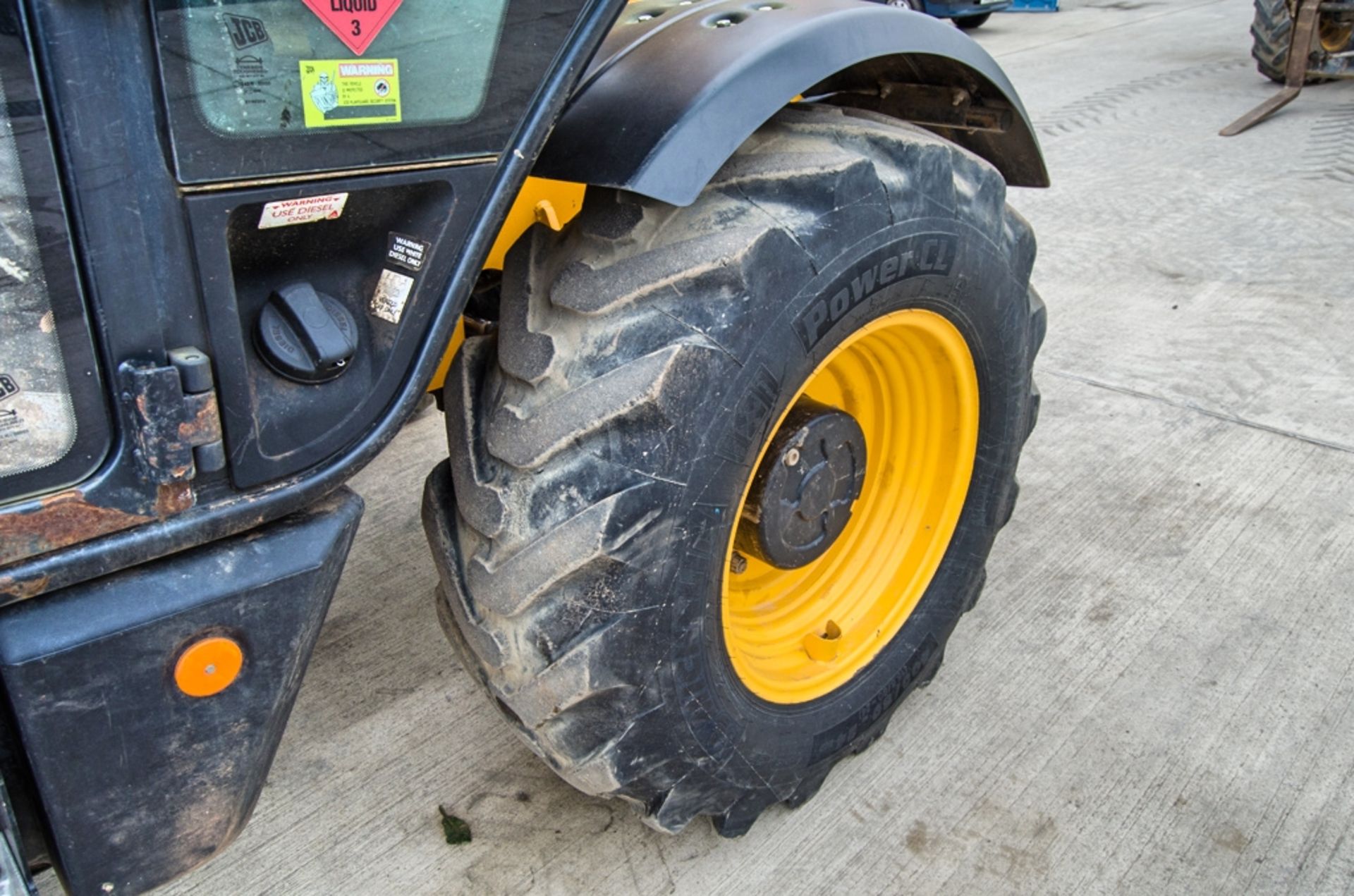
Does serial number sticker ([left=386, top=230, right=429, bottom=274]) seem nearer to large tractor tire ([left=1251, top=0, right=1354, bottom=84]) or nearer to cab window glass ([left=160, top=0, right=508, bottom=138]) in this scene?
cab window glass ([left=160, top=0, right=508, bottom=138])

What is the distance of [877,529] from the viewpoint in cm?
226

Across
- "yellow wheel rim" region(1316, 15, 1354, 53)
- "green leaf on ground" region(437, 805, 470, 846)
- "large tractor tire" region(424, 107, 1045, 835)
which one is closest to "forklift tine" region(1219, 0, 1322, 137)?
"yellow wheel rim" region(1316, 15, 1354, 53)

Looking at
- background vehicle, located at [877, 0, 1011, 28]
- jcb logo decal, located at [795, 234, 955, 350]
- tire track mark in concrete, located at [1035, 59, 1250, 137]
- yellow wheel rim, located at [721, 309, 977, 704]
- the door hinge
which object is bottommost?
tire track mark in concrete, located at [1035, 59, 1250, 137]

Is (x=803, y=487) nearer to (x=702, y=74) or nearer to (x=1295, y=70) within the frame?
(x=702, y=74)

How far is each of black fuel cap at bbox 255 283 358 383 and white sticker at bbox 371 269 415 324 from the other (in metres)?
0.06

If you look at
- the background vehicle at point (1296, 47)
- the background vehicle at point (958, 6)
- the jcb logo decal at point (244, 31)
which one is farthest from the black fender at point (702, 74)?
the background vehicle at point (958, 6)

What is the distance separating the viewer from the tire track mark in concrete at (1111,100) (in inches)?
261

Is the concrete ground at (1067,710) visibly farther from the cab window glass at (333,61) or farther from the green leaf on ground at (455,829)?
the cab window glass at (333,61)

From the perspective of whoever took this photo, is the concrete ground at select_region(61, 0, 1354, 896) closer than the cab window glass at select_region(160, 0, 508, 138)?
No

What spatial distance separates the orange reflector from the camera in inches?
49.4

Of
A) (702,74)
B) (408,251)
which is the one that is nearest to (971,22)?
(702,74)

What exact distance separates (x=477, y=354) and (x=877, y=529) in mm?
958

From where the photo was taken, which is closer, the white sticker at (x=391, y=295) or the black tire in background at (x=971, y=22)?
the white sticker at (x=391, y=295)

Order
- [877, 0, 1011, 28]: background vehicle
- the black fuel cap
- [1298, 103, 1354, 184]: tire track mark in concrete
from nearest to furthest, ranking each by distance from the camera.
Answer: the black fuel cap < [1298, 103, 1354, 184]: tire track mark in concrete < [877, 0, 1011, 28]: background vehicle
